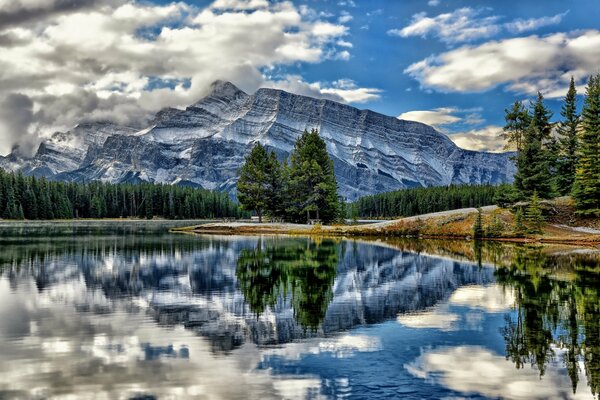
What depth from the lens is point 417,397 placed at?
11.8m

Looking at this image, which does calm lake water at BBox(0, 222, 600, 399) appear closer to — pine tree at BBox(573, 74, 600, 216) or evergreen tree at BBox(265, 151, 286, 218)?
pine tree at BBox(573, 74, 600, 216)

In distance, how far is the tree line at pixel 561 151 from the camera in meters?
69.0

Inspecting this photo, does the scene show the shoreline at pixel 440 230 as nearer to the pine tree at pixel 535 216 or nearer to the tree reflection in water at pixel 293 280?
the pine tree at pixel 535 216

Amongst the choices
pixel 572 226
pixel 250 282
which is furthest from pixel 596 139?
pixel 250 282

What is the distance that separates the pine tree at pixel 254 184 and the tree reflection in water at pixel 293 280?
54241 millimetres

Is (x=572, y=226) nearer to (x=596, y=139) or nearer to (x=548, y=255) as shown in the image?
(x=596, y=139)

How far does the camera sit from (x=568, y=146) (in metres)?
79.6

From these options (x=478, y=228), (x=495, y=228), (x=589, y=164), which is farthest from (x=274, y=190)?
(x=589, y=164)

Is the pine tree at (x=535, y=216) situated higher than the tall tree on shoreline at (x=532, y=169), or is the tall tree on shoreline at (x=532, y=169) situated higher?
the tall tree on shoreline at (x=532, y=169)

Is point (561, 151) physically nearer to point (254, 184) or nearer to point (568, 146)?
point (568, 146)

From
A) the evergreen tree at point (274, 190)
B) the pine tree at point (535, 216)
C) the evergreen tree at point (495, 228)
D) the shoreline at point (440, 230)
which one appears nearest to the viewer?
the shoreline at point (440, 230)

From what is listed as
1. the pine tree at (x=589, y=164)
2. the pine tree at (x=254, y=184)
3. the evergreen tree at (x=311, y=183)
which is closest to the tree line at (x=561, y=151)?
the pine tree at (x=589, y=164)

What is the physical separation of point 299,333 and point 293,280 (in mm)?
12568

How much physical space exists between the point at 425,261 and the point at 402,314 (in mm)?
21548
